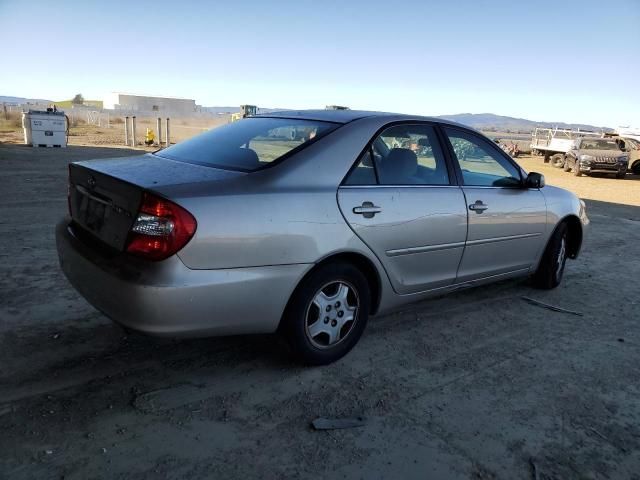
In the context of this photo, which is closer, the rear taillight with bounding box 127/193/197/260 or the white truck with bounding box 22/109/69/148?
the rear taillight with bounding box 127/193/197/260

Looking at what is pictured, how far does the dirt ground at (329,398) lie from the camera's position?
237cm

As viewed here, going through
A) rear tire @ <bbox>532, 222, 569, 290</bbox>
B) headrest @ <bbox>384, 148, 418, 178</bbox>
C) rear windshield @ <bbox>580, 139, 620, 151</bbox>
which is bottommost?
rear tire @ <bbox>532, 222, 569, 290</bbox>

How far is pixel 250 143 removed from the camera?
11.3 ft

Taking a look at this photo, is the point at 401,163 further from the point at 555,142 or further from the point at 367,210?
the point at 555,142

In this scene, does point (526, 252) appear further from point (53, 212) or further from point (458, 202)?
point (53, 212)

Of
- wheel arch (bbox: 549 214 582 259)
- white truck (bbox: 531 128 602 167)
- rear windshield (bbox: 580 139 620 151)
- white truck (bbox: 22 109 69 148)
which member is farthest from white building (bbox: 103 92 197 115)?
wheel arch (bbox: 549 214 582 259)

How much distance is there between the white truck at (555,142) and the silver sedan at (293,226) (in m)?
24.7

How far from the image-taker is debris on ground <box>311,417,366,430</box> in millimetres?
2643

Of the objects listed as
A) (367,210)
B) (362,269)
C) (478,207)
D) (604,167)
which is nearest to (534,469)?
(362,269)

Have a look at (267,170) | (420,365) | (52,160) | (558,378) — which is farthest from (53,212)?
(52,160)

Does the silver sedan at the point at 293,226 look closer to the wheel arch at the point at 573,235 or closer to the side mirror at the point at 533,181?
the side mirror at the point at 533,181

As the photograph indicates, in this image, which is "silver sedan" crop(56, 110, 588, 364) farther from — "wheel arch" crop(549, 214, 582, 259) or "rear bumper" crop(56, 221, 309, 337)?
"wheel arch" crop(549, 214, 582, 259)

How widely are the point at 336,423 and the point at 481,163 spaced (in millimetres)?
2669

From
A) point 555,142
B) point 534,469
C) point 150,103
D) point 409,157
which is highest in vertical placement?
point 150,103
